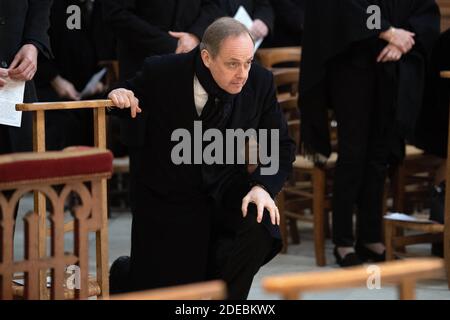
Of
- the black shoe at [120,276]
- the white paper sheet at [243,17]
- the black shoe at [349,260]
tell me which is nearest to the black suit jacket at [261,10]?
the white paper sheet at [243,17]

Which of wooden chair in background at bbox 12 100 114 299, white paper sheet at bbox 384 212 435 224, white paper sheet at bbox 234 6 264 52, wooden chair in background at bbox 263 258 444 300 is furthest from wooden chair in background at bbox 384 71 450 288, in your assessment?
wooden chair in background at bbox 263 258 444 300

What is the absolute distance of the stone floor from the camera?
193 inches

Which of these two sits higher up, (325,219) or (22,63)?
(22,63)

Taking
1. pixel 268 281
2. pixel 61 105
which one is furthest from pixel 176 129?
pixel 268 281

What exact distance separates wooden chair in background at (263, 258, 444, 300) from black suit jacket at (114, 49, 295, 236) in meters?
1.67

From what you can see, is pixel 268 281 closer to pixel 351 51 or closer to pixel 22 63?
pixel 22 63

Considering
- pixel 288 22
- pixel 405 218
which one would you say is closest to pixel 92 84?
pixel 288 22

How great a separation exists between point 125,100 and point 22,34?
24.5 inches

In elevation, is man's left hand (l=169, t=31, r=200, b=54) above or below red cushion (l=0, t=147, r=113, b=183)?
above

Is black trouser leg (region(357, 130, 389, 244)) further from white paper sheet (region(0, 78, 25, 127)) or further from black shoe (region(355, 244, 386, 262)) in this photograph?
white paper sheet (region(0, 78, 25, 127))

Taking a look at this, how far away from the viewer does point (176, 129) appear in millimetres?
4145

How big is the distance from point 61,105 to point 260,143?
0.82 metres

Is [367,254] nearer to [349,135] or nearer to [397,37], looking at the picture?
[349,135]

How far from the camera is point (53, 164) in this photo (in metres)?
2.81
